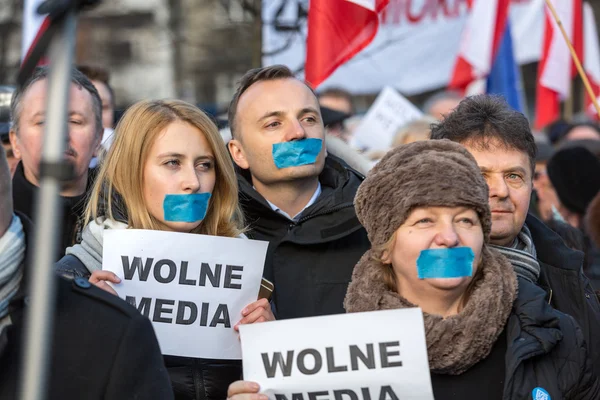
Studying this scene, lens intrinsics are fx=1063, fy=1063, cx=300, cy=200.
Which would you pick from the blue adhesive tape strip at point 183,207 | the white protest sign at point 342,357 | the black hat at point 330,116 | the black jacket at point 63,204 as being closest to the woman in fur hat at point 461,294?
the white protest sign at point 342,357

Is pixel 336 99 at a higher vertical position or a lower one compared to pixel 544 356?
higher

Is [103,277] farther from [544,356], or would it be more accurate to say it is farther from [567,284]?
[567,284]

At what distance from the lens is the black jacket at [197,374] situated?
3385 mm

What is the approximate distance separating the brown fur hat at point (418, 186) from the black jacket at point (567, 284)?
1.96ft

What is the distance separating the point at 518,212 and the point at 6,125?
286 centimetres

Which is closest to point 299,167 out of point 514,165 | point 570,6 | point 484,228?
point 514,165

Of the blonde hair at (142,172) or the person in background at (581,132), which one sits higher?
the person in background at (581,132)

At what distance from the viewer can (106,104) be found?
581cm

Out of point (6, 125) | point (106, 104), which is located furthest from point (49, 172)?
point (106, 104)

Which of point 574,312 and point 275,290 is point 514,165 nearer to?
point 574,312

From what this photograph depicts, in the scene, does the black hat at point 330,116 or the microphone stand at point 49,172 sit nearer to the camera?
the microphone stand at point 49,172

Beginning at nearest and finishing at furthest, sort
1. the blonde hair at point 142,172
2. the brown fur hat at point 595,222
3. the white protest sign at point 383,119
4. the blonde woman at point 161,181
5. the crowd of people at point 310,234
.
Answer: the crowd of people at point 310,234
the blonde woman at point 161,181
the blonde hair at point 142,172
the brown fur hat at point 595,222
the white protest sign at point 383,119

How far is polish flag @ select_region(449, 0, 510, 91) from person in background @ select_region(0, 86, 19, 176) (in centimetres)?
442

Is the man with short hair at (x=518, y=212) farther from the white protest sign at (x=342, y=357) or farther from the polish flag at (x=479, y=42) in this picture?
the polish flag at (x=479, y=42)
